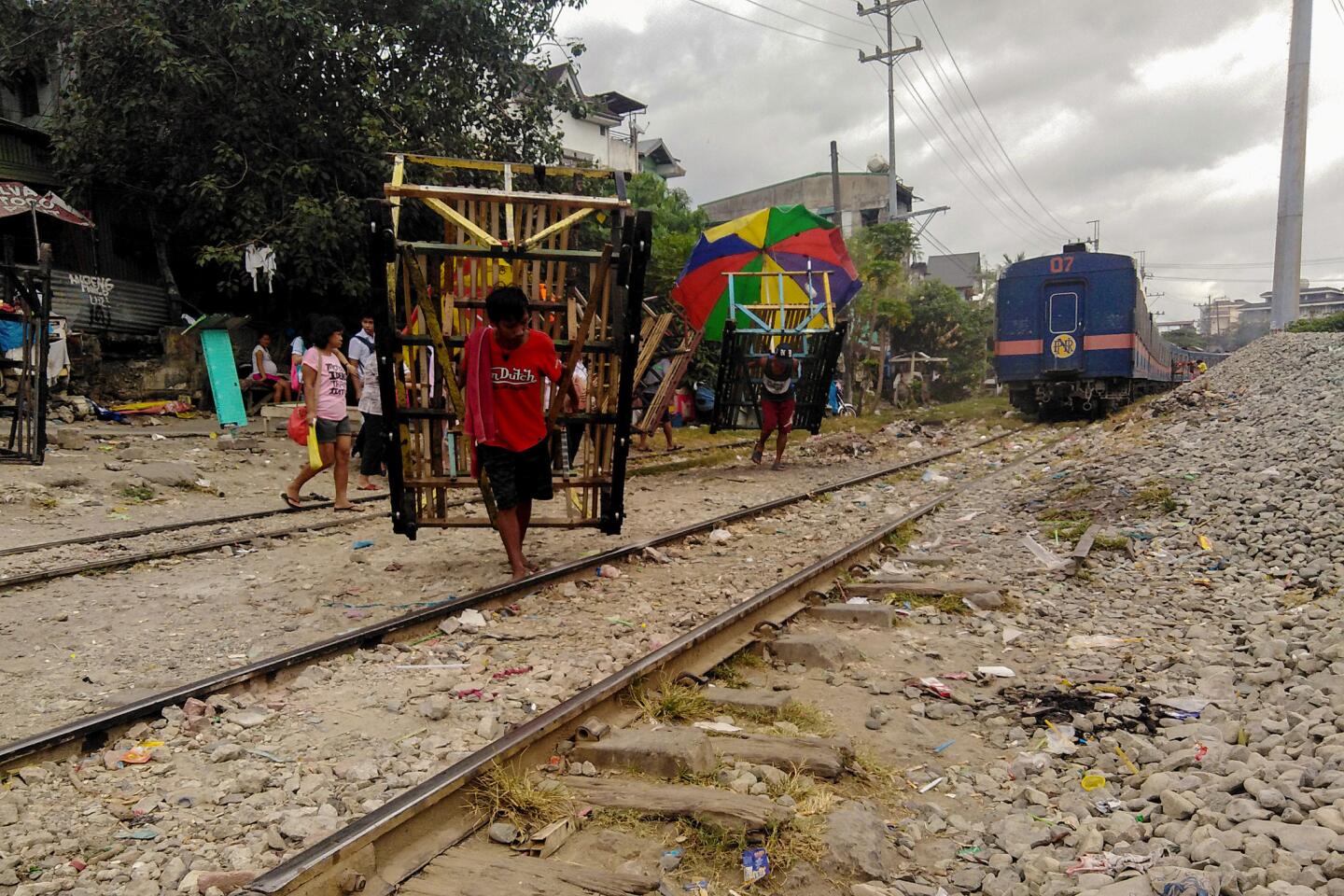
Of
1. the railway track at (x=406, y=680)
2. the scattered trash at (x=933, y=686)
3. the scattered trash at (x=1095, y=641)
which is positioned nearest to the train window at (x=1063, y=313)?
the railway track at (x=406, y=680)

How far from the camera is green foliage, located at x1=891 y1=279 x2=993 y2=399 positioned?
115 ft

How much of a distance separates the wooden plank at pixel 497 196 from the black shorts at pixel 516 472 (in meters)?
1.49

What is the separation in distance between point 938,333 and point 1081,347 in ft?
56.3

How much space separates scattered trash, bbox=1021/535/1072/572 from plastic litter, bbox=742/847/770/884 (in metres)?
4.65

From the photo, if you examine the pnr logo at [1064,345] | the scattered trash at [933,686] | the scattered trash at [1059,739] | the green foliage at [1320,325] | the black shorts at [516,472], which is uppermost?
the green foliage at [1320,325]

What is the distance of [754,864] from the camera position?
262 cm

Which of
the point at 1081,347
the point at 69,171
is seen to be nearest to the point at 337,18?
the point at 69,171

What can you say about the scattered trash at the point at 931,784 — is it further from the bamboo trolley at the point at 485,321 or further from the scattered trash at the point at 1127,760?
the bamboo trolley at the point at 485,321

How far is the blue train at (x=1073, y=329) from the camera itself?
18.4 meters

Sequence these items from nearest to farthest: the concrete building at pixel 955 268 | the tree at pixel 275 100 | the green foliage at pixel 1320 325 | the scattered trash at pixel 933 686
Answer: the scattered trash at pixel 933 686 → the tree at pixel 275 100 → the green foliage at pixel 1320 325 → the concrete building at pixel 955 268

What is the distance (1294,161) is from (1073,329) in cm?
1767

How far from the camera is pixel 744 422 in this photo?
13109 mm

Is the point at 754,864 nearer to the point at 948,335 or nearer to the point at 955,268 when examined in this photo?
the point at 948,335

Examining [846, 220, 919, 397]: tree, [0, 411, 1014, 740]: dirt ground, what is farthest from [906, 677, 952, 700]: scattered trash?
[846, 220, 919, 397]: tree
